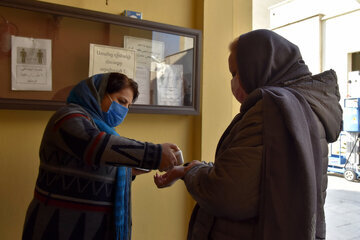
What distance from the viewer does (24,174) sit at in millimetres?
1677

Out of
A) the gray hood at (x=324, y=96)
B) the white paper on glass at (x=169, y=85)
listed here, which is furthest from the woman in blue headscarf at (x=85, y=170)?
the white paper on glass at (x=169, y=85)

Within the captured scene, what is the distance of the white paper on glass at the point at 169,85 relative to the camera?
2008mm

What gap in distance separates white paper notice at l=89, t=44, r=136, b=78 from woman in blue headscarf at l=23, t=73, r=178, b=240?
459 millimetres

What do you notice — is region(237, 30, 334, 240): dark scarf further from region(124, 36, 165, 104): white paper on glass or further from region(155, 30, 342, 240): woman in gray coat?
region(124, 36, 165, 104): white paper on glass

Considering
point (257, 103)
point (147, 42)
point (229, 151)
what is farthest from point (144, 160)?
point (147, 42)

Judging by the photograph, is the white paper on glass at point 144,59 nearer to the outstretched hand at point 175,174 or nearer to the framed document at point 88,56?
the framed document at point 88,56

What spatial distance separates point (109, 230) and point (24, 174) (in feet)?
2.33

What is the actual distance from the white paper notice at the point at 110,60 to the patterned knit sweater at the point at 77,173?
0.60m

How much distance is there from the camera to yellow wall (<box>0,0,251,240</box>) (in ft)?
5.92

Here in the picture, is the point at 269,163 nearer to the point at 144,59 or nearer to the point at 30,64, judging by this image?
the point at 144,59

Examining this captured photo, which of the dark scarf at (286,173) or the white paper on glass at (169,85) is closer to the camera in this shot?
the dark scarf at (286,173)

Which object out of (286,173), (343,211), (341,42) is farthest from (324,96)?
(341,42)

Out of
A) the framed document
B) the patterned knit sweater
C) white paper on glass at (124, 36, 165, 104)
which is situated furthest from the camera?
white paper on glass at (124, 36, 165, 104)

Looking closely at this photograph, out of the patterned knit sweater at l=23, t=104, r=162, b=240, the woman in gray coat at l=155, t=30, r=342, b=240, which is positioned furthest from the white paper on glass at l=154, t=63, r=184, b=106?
the woman in gray coat at l=155, t=30, r=342, b=240
